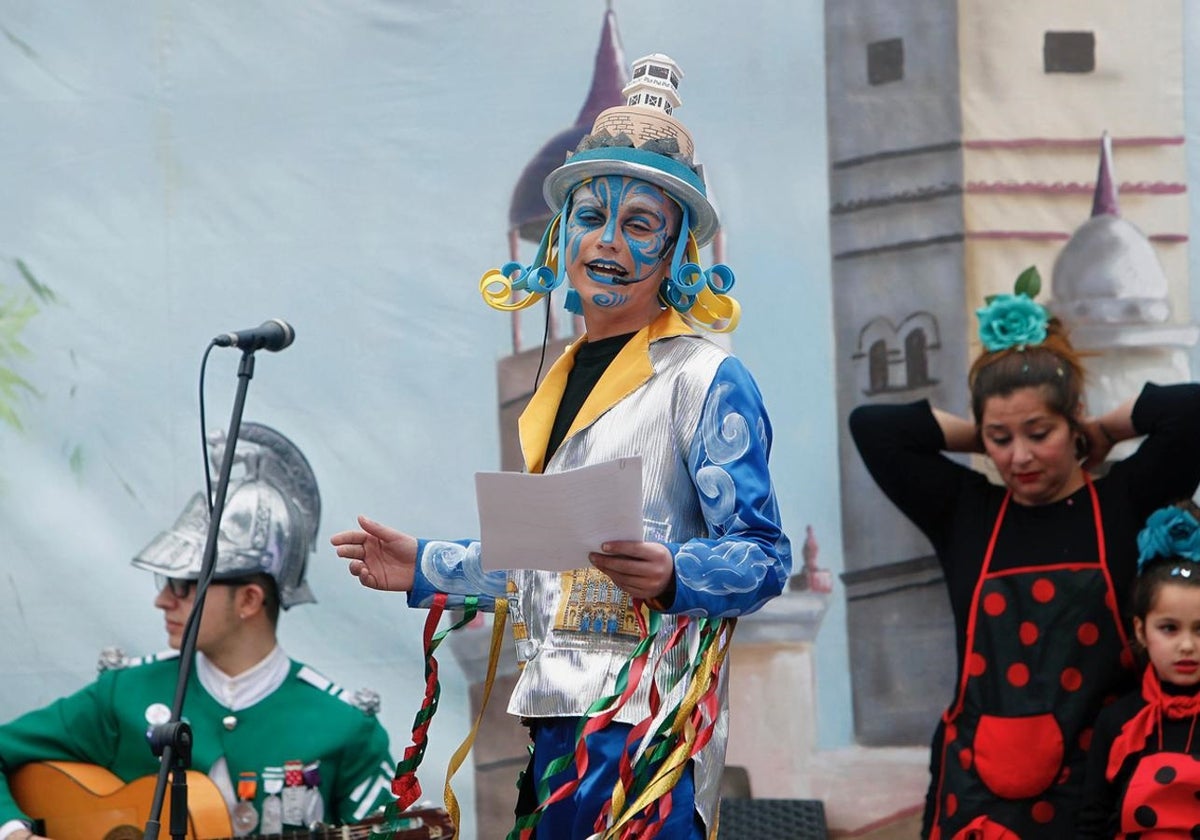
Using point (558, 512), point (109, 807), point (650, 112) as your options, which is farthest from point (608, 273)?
point (109, 807)

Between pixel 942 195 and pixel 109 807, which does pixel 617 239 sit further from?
pixel 109 807

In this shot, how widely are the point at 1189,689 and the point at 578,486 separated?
1.86 metres

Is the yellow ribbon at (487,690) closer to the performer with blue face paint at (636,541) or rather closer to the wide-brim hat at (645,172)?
the performer with blue face paint at (636,541)

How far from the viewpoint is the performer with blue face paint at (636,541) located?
229cm

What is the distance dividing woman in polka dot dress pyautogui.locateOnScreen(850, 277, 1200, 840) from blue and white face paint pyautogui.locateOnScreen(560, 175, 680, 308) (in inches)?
57.7

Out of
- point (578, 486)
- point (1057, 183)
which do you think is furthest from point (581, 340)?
point (1057, 183)

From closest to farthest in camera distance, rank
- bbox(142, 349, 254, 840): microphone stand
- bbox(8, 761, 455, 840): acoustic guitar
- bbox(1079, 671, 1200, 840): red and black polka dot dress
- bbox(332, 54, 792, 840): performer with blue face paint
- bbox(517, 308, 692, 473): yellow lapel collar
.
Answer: bbox(332, 54, 792, 840): performer with blue face paint < bbox(517, 308, 692, 473): yellow lapel collar < bbox(142, 349, 254, 840): microphone stand < bbox(1079, 671, 1200, 840): red and black polka dot dress < bbox(8, 761, 455, 840): acoustic guitar

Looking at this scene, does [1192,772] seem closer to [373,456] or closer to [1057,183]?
[1057,183]

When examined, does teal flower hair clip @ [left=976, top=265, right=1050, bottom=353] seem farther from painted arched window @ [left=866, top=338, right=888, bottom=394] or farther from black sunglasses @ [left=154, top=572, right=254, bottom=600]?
black sunglasses @ [left=154, top=572, right=254, bottom=600]

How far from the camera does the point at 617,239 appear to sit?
8.25 feet

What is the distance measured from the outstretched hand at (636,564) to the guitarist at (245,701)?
191 cm

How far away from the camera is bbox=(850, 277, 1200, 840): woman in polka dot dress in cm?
359

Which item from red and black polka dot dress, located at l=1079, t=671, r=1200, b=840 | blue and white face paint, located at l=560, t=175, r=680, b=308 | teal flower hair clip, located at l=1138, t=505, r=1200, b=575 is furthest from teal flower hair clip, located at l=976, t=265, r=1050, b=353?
blue and white face paint, located at l=560, t=175, r=680, b=308

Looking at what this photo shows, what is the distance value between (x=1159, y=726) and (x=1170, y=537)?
1.33ft
